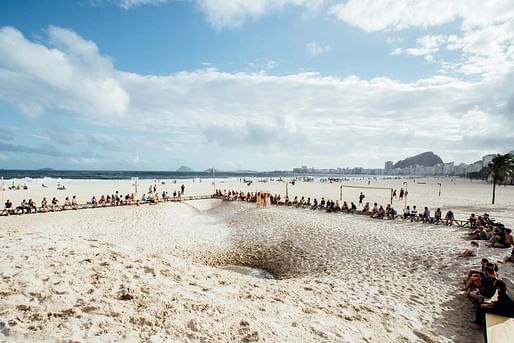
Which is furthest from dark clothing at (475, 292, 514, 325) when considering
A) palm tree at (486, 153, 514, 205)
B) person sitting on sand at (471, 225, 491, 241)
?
palm tree at (486, 153, 514, 205)

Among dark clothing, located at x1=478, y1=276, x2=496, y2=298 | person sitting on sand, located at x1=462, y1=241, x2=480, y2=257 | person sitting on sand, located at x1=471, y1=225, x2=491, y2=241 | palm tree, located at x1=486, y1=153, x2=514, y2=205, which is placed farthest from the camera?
palm tree, located at x1=486, y1=153, x2=514, y2=205

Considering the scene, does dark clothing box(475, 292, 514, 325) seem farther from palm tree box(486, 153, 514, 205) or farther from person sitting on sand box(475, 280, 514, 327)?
palm tree box(486, 153, 514, 205)

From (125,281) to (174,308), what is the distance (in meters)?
1.42

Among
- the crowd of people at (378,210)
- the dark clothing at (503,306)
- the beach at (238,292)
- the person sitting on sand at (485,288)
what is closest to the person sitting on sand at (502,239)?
the beach at (238,292)

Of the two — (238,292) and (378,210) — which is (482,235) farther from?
(238,292)

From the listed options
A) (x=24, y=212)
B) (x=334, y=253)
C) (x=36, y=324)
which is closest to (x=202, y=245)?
(x=334, y=253)

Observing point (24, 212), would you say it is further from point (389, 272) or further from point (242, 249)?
point (389, 272)

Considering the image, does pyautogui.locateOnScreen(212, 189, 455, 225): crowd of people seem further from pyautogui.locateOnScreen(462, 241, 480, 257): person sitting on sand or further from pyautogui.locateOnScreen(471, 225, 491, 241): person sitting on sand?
pyautogui.locateOnScreen(462, 241, 480, 257): person sitting on sand

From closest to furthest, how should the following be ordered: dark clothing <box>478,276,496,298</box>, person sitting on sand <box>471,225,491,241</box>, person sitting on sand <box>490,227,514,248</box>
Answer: dark clothing <box>478,276,496,298</box>
person sitting on sand <box>490,227,514,248</box>
person sitting on sand <box>471,225,491,241</box>

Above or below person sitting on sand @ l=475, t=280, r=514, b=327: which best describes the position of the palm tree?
above

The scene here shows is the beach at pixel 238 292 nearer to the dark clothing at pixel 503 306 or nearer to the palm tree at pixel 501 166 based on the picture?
the dark clothing at pixel 503 306

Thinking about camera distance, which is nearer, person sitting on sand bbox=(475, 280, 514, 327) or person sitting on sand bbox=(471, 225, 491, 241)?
person sitting on sand bbox=(475, 280, 514, 327)

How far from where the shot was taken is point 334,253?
40.4ft

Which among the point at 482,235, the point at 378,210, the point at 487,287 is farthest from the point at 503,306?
the point at 378,210
